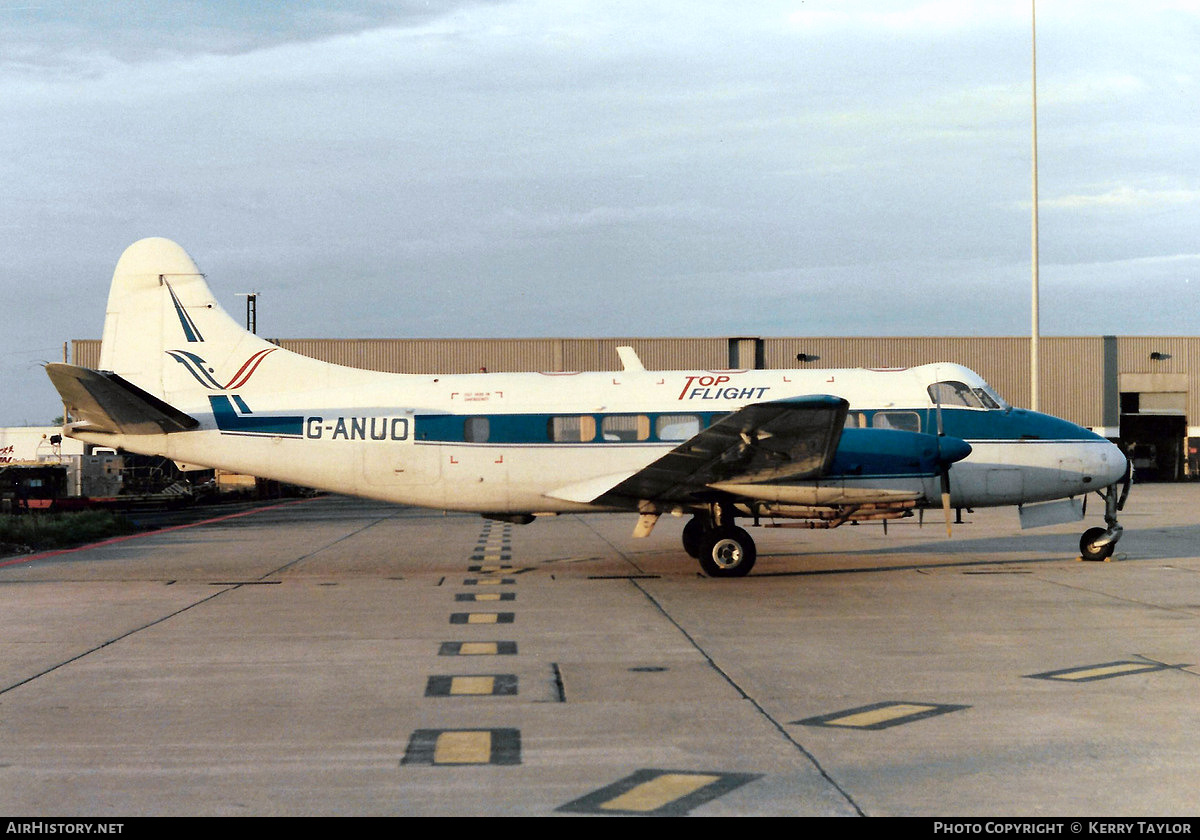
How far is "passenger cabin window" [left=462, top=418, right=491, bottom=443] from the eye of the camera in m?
16.2

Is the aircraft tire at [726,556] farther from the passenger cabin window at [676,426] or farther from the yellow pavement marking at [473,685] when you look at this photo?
the yellow pavement marking at [473,685]

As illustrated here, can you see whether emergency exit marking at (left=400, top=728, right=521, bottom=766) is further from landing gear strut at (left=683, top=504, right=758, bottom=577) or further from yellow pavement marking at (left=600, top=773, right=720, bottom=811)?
landing gear strut at (left=683, top=504, right=758, bottom=577)

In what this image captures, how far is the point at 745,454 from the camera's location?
14.6 m

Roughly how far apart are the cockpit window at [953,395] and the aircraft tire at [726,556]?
3.99 m

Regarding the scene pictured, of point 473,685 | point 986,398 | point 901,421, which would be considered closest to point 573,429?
point 901,421

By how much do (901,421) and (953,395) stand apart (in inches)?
38.1

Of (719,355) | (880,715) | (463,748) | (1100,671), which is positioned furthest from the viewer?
(719,355)

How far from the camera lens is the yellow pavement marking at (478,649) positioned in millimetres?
9555

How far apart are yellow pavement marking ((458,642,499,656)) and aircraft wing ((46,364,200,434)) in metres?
8.25

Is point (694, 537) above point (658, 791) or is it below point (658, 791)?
below

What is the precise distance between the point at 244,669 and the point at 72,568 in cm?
988

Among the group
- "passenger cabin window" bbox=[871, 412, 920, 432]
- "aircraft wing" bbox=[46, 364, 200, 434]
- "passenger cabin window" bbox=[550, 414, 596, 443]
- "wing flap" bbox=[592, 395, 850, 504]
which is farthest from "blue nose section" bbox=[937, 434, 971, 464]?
"aircraft wing" bbox=[46, 364, 200, 434]

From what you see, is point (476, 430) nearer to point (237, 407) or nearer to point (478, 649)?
point (237, 407)
